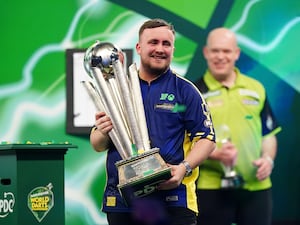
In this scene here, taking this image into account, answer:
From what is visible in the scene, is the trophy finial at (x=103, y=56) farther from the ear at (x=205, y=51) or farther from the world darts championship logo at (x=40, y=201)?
the ear at (x=205, y=51)

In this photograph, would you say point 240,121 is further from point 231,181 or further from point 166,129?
point 166,129

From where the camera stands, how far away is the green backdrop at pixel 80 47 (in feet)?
16.3

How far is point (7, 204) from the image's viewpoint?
123 inches

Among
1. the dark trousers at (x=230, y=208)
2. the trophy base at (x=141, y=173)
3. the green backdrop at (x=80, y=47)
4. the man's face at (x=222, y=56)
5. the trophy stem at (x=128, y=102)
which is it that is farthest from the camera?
the green backdrop at (x=80, y=47)

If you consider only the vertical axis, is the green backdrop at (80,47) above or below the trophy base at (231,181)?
above

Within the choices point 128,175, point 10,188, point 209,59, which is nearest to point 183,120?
point 128,175

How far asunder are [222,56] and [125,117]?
2.09 m

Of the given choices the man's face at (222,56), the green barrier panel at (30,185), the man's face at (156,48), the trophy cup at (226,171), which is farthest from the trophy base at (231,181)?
the man's face at (156,48)

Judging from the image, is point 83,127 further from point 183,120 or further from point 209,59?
point 183,120

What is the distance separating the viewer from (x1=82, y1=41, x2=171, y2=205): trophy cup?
2510 mm

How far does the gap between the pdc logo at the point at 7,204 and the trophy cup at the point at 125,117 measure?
2.23 feet

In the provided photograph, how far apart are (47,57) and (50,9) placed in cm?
35

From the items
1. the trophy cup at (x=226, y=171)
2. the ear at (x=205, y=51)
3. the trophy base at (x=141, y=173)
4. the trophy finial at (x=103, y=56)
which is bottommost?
the trophy base at (x=141, y=173)

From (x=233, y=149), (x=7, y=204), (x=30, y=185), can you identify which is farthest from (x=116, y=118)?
(x=233, y=149)
